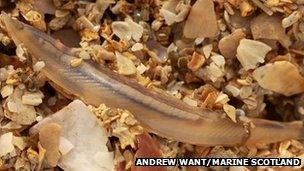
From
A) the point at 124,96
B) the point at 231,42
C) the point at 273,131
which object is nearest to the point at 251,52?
the point at 231,42

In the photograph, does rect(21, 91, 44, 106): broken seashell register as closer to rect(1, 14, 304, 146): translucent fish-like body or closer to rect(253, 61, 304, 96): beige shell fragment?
rect(1, 14, 304, 146): translucent fish-like body

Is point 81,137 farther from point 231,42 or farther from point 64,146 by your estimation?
point 231,42

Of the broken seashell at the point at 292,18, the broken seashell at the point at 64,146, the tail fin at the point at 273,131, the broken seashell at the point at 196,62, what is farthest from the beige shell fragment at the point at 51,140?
the broken seashell at the point at 292,18

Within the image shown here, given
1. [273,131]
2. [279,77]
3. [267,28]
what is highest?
[267,28]

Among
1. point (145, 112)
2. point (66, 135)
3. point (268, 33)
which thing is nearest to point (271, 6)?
point (268, 33)

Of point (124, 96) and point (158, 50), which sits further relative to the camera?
point (158, 50)

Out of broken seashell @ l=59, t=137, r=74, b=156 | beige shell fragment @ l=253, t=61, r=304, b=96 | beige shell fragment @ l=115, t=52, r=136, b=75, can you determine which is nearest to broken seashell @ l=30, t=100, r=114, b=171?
broken seashell @ l=59, t=137, r=74, b=156

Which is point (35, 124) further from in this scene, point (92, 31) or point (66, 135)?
point (92, 31)
